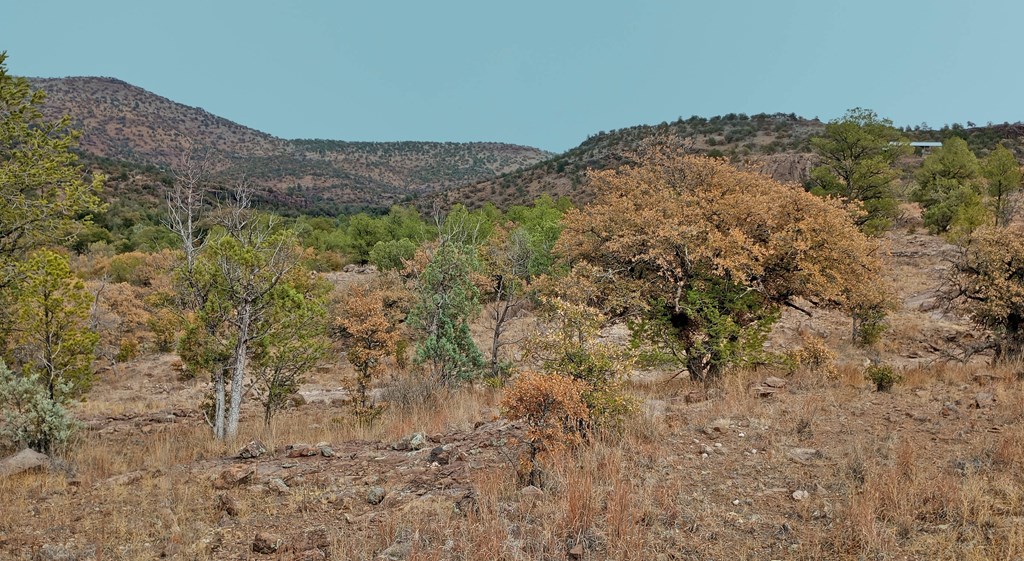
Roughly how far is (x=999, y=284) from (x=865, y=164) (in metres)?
21.6

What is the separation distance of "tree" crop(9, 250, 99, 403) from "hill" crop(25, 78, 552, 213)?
73.8 m

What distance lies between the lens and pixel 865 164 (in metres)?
28.3

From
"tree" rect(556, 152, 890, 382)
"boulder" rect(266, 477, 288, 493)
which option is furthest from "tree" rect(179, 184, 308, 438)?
Answer: "tree" rect(556, 152, 890, 382)

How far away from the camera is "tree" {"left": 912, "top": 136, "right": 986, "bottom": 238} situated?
1093 inches

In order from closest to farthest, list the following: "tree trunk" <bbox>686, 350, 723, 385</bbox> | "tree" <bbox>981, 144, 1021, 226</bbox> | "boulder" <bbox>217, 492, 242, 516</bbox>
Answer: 1. "boulder" <bbox>217, 492, 242, 516</bbox>
2. "tree trunk" <bbox>686, 350, 723, 385</bbox>
3. "tree" <bbox>981, 144, 1021, 226</bbox>

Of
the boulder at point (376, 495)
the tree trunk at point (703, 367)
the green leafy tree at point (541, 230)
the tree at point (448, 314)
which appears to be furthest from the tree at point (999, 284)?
the boulder at point (376, 495)

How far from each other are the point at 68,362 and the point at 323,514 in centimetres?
708

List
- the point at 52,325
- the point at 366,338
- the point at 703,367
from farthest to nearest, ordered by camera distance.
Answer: the point at 366,338
the point at 703,367
the point at 52,325

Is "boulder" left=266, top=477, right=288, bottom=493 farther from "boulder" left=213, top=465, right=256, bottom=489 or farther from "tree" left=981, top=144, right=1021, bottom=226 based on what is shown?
"tree" left=981, top=144, right=1021, bottom=226

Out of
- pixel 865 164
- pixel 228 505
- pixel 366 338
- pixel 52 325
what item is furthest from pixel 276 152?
pixel 228 505

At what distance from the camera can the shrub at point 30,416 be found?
7.59 m

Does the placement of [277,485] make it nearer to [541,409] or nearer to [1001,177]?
[541,409]

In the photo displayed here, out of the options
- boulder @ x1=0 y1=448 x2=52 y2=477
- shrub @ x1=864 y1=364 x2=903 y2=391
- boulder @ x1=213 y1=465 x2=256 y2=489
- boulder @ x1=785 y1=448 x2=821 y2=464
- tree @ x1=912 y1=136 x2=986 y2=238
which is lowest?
boulder @ x1=0 y1=448 x2=52 y2=477

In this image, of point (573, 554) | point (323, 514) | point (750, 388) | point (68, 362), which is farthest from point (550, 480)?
point (68, 362)
